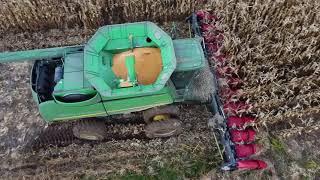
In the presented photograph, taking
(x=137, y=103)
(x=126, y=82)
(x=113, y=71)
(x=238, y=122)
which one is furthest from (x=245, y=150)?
(x=113, y=71)

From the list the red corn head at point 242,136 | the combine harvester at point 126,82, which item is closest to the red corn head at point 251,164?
the combine harvester at point 126,82


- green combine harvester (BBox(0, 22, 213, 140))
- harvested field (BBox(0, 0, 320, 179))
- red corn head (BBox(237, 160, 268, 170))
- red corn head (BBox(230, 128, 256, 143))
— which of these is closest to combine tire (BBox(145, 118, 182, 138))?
green combine harvester (BBox(0, 22, 213, 140))

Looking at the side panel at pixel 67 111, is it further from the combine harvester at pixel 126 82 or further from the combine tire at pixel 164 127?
the combine tire at pixel 164 127

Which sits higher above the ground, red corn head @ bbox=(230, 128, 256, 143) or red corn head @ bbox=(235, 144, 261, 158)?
red corn head @ bbox=(230, 128, 256, 143)

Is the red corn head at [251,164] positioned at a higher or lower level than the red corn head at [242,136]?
lower

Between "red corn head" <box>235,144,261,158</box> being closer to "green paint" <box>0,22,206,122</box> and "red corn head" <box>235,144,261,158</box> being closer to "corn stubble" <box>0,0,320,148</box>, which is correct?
"corn stubble" <box>0,0,320,148</box>

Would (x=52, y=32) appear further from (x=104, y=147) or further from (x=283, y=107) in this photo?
(x=283, y=107)

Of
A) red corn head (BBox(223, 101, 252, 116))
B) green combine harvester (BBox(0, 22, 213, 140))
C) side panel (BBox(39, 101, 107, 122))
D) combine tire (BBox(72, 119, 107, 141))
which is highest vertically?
green combine harvester (BBox(0, 22, 213, 140))

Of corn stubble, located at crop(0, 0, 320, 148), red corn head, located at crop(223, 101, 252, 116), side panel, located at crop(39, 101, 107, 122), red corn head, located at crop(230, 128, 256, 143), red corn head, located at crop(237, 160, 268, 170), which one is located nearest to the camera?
side panel, located at crop(39, 101, 107, 122)
